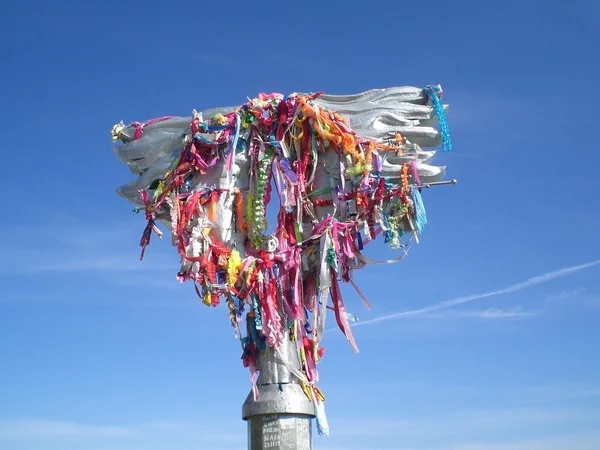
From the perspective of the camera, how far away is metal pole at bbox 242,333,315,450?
951 cm

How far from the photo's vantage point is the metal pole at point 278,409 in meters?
9.51

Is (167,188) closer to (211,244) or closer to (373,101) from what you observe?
(211,244)

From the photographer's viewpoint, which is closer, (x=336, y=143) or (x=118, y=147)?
(x=336, y=143)

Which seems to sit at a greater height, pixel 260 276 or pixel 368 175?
pixel 368 175

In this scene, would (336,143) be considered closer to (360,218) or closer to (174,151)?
(360,218)

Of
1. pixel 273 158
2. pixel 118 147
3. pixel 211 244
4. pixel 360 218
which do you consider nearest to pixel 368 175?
pixel 360 218

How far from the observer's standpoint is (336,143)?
1019cm

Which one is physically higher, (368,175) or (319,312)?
(368,175)

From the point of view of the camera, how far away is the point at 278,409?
9531 mm

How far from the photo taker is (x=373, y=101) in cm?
1055

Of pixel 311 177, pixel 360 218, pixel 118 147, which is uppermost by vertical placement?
pixel 118 147

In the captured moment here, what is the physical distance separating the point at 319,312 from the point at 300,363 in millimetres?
663

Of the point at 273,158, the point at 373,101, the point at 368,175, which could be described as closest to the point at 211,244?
the point at 273,158

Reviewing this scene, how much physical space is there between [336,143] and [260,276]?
6.20ft
